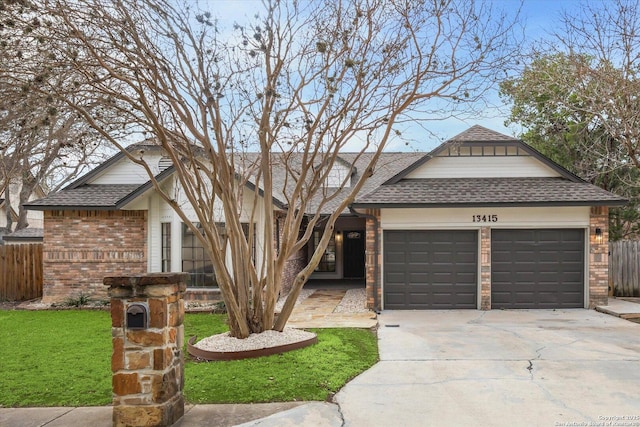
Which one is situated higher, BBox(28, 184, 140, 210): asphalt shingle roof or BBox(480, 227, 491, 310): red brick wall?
BBox(28, 184, 140, 210): asphalt shingle roof

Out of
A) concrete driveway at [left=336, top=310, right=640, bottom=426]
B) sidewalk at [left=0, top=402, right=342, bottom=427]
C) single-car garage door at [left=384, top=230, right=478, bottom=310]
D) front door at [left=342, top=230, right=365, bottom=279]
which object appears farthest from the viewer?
front door at [left=342, top=230, right=365, bottom=279]

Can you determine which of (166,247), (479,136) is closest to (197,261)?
(166,247)

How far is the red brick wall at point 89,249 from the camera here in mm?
13781

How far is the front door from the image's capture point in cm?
1973

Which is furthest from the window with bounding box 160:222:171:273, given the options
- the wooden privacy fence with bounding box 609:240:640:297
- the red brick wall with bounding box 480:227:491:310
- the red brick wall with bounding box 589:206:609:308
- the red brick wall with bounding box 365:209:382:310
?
the wooden privacy fence with bounding box 609:240:640:297

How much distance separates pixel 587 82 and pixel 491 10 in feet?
23.8

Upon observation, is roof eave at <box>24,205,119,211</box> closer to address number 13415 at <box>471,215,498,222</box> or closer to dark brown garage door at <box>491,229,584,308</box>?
address number 13415 at <box>471,215,498,222</box>

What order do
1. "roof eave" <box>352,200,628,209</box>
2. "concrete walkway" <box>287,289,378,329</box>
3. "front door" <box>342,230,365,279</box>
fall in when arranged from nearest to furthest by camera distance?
"concrete walkway" <box>287,289,378,329</box>
"roof eave" <box>352,200,628,209</box>
"front door" <box>342,230,365,279</box>

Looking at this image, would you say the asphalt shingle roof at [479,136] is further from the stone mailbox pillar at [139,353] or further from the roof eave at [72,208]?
the stone mailbox pillar at [139,353]

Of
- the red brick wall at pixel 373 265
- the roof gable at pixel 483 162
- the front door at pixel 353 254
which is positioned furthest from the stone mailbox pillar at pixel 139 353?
the front door at pixel 353 254

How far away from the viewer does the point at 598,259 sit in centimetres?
1205

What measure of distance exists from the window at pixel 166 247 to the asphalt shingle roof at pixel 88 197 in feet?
4.63

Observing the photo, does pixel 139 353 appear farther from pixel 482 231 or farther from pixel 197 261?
pixel 482 231

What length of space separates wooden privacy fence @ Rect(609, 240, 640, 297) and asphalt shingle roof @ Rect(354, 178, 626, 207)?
8.86 ft
